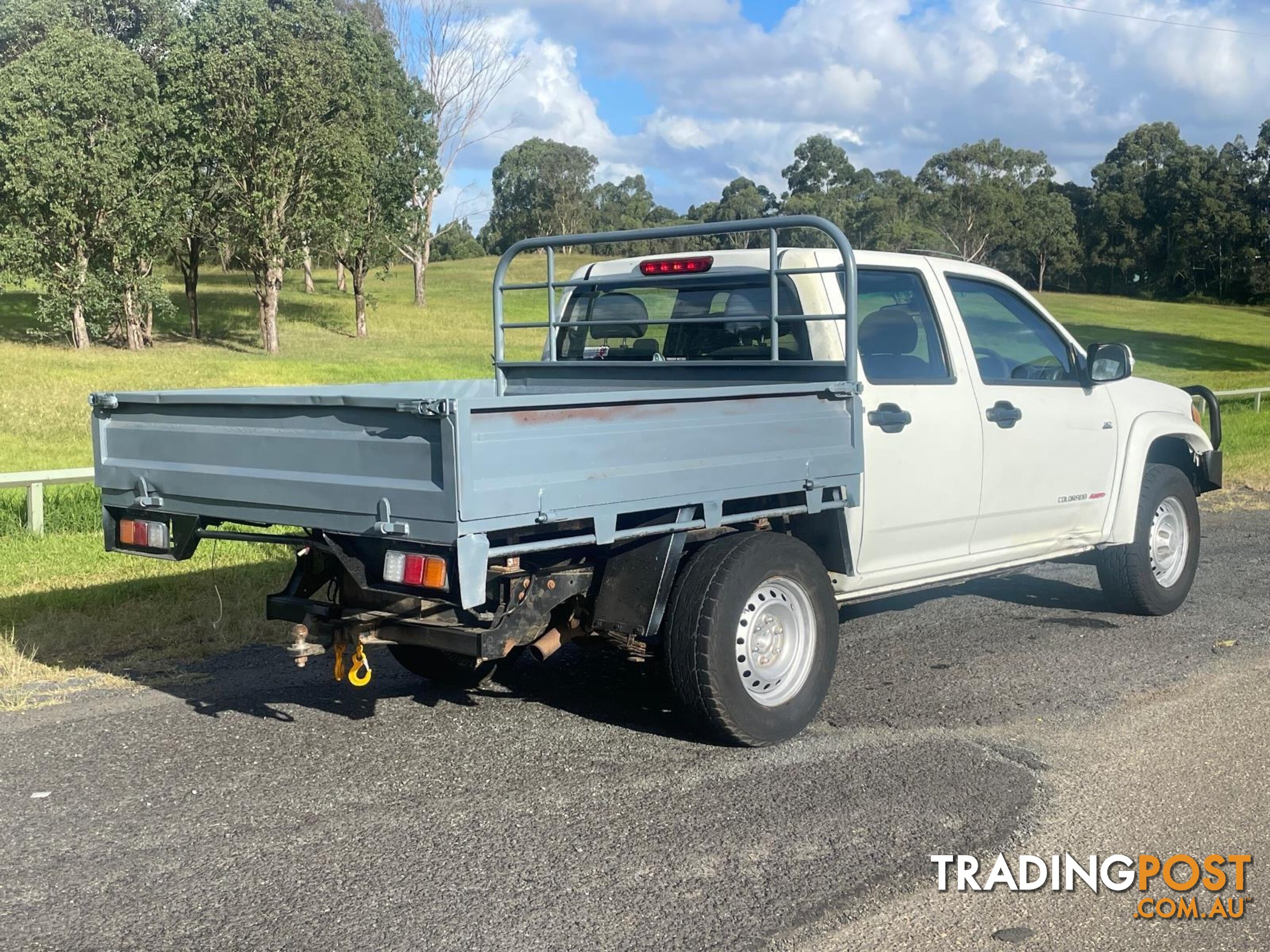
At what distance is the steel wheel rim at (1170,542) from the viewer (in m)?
7.38

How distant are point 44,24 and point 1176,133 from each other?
8445cm

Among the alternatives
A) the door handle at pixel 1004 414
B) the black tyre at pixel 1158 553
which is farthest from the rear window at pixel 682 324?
the black tyre at pixel 1158 553

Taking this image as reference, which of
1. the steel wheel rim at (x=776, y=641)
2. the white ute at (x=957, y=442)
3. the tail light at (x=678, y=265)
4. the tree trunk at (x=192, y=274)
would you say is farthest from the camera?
the tree trunk at (x=192, y=274)

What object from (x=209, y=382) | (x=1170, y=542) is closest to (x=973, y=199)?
(x=209, y=382)

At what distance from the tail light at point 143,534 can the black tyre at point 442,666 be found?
1.26 m

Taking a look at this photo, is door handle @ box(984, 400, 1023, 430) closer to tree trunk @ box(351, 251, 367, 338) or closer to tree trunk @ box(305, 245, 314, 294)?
tree trunk @ box(351, 251, 367, 338)

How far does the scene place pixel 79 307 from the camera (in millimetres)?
36156

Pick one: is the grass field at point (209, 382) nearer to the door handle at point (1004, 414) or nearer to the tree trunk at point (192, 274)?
the tree trunk at point (192, 274)

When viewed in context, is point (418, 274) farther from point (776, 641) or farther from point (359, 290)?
point (776, 641)

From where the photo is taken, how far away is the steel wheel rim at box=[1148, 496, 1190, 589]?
24.2 feet

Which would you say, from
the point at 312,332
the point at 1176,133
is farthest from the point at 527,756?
the point at 1176,133

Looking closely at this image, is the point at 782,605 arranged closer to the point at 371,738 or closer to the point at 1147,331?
the point at 371,738

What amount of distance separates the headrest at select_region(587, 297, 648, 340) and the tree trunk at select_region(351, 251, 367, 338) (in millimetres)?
38853

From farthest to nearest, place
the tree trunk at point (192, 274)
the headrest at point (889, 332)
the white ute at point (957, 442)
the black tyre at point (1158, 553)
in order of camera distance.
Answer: the tree trunk at point (192, 274) < the black tyre at point (1158, 553) < the headrest at point (889, 332) < the white ute at point (957, 442)
